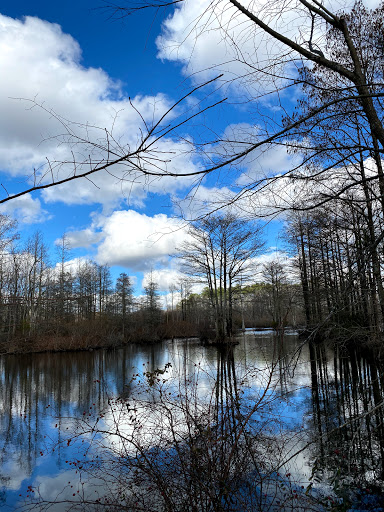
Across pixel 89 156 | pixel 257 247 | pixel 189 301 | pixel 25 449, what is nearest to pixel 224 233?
pixel 257 247

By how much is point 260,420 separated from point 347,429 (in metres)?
1.77

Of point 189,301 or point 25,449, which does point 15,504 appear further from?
point 189,301

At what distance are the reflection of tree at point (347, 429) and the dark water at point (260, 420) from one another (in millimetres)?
18

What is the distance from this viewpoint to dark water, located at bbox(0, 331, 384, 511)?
15.4ft

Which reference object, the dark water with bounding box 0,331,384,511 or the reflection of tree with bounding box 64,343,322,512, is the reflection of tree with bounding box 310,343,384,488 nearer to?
the dark water with bounding box 0,331,384,511

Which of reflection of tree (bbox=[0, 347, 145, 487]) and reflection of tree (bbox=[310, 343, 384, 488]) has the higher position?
reflection of tree (bbox=[310, 343, 384, 488])

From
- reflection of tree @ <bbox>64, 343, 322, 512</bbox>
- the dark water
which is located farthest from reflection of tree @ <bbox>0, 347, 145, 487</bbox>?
reflection of tree @ <bbox>64, 343, 322, 512</bbox>

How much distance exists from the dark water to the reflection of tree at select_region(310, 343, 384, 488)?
2 cm

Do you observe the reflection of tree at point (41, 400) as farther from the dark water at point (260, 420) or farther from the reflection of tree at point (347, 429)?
the reflection of tree at point (347, 429)

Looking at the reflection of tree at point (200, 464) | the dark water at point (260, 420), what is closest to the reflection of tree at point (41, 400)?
the dark water at point (260, 420)

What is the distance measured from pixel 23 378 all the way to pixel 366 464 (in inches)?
577

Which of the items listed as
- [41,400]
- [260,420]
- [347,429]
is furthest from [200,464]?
[41,400]

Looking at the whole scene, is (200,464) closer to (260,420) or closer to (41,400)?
(260,420)

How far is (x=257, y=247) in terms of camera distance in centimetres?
2712
